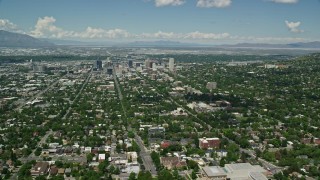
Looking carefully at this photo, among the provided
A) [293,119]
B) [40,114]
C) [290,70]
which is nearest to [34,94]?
[40,114]

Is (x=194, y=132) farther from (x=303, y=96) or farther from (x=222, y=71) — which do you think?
(x=222, y=71)

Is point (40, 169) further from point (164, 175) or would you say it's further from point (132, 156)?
point (164, 175)

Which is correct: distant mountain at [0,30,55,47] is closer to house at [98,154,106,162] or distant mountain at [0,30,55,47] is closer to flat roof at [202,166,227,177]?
house at [98,154,106,162]

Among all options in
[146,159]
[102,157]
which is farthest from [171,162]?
[102,157]

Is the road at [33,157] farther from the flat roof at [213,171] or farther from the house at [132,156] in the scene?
the flat roof at [213,171]

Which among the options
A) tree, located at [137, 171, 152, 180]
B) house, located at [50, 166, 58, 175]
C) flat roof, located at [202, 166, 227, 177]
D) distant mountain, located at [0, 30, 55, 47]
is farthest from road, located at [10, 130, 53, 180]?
distant mountain, located at [0, 30, 55, 47]

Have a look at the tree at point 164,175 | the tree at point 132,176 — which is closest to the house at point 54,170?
the tree at point 132,176
